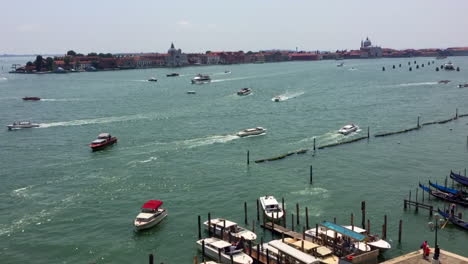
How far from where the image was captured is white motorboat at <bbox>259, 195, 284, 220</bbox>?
2826cm

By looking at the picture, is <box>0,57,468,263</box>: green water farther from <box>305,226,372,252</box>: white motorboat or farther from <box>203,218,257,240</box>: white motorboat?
<box>305,226,372,252</box>: white motorboat

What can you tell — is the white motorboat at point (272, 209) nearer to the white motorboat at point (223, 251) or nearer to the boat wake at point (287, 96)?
the white motorboat at point (223, 251)

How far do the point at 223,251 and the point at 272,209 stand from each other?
18.3 ft

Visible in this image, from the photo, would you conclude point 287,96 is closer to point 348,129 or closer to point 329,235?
point 348,129

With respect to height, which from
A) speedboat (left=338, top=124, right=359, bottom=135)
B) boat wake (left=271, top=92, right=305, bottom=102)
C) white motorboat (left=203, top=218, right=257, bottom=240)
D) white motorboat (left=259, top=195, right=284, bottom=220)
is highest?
boat wake (left=271, top=92, right=305, bottom=102)

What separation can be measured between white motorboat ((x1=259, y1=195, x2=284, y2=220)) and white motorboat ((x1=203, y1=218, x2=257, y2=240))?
2.27 metres

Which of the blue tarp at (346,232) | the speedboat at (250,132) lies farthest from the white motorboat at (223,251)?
the speedboat at (250,132)

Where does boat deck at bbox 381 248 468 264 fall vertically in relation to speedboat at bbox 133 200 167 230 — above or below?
above

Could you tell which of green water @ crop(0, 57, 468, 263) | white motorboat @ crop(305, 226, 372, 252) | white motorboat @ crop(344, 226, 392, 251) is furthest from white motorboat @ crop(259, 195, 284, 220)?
white motorboat @ crop(344, 226, 392, 251)

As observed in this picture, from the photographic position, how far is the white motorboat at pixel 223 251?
23.4 meters

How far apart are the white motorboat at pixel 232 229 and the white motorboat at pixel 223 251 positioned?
1.01 m

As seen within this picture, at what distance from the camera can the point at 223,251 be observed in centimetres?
2423

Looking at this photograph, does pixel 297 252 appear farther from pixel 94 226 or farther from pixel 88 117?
pixel 88 117

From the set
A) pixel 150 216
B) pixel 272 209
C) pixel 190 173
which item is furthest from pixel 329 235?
pixel 190 173
